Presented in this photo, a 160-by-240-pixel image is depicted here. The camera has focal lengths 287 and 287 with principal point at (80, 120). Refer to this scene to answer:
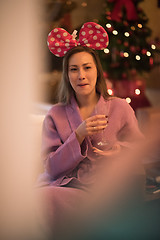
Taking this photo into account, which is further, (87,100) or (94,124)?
(87,100)

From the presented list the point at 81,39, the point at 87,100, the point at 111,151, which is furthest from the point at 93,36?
the point at 111,151

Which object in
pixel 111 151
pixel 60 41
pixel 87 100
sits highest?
pixel 60 41

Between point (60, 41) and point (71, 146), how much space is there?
223 mm

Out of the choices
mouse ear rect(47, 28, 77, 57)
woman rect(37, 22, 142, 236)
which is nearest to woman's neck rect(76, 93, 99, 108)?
woman rect(37, 22, 142, 236)

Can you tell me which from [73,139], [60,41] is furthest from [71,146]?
[60,41]

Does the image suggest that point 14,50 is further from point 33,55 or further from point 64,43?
point 64,43

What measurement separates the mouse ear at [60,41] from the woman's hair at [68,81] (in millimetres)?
14

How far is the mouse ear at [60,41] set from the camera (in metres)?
0.60

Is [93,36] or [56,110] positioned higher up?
[93,36]

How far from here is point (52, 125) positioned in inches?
25.5

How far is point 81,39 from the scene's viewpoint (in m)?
0.61

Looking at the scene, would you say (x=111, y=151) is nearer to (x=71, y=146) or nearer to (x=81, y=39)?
(x=71, y=146)

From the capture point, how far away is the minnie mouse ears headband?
60 cm

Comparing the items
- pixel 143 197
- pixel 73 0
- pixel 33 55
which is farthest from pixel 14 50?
pixel 73 0
